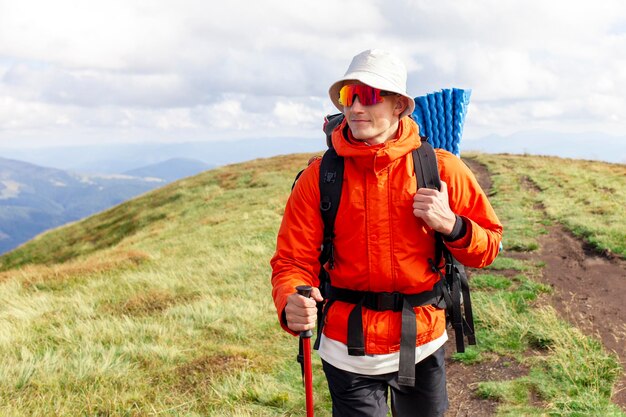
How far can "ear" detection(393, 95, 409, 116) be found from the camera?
3.39 meters

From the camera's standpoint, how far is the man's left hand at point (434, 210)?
307 cm

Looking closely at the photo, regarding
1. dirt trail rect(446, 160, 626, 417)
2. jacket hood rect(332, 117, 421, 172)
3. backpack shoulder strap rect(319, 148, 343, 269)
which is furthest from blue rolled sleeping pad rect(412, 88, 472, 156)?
dirt trail rect(446, 160, 626, 417)

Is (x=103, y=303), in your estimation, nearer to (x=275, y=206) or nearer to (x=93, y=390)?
(x=93, y=390)

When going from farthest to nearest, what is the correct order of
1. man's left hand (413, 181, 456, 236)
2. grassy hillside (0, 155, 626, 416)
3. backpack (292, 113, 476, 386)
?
1. grassy hillside (0, 155, 626, 416)
2. backpack (292, 113, 476, 386)
3. man's left hand (413, 181, 456, 236)

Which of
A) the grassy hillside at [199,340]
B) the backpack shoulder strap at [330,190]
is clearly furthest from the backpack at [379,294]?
the grassy hillside at [199,340]

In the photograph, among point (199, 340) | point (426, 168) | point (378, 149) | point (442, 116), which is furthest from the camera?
point (199, 340)

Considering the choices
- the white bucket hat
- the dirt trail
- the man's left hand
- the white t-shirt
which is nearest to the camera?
the man's left hand

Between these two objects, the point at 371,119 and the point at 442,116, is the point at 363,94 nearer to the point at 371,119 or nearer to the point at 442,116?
the point at 371,119

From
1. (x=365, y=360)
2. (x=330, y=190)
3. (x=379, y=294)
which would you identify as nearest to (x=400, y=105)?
(x=330, y=190)

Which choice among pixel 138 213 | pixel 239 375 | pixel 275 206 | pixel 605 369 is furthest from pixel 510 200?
pixel 138 213

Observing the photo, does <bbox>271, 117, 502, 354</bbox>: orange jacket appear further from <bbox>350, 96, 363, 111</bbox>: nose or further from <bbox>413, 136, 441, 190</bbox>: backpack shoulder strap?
<bbox>350, 96, 363, 111</bbox>: nose

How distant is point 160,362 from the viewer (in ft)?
22.6

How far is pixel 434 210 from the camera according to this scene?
3072 millimetres

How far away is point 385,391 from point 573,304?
5862 mm
